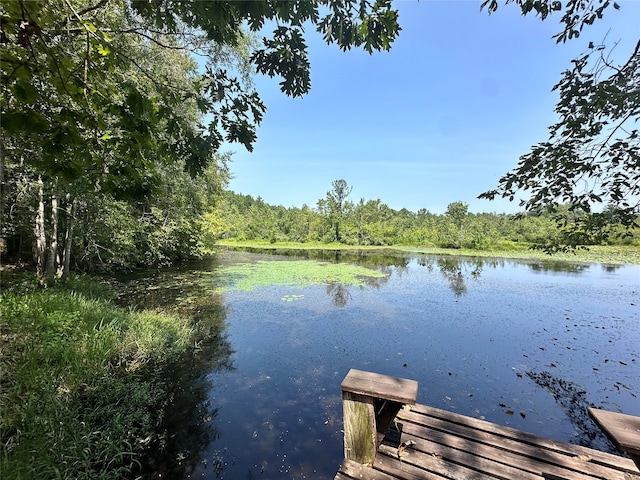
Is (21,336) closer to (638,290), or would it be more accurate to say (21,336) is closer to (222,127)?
(222,127)

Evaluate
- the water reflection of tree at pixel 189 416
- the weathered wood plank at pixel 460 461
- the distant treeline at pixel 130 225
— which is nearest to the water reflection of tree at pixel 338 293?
the water reflection of tree at pixel 189 416

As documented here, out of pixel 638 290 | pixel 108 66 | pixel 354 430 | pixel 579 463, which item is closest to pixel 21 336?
pixel 108 66

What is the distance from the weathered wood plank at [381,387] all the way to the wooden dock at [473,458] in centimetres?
2

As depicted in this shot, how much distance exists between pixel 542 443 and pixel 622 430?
1.02 m

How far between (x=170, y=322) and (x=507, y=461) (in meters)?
6.27

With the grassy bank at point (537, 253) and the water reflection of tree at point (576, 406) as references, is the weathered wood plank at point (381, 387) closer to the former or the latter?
the water reflection of tree at point (576, 406)

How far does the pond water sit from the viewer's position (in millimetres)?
3441

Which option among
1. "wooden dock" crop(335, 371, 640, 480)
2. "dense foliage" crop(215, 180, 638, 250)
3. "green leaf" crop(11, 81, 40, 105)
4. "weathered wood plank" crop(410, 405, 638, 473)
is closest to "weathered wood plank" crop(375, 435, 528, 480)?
"wooden dock" crop(335, 371, 640, 480)

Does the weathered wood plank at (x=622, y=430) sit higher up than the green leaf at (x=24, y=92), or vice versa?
the green leaf at (x=24, y=92)

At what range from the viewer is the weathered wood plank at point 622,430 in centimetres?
160

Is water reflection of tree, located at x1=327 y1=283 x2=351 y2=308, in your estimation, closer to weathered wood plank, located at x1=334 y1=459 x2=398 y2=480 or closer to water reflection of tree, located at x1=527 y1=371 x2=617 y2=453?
water reflection of tree, located at x1=527 y1=371 x2=617 y2=453

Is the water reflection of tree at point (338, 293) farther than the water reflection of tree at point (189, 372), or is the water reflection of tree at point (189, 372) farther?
the water reflection of tree at point (338, 293)

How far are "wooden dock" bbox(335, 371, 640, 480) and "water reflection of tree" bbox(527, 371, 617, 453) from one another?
4.99 feet

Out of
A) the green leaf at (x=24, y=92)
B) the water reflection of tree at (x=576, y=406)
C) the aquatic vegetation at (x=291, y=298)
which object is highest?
the green leaf at (x=24, y=92)
